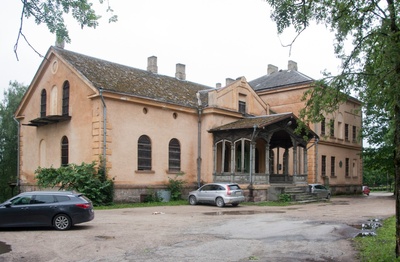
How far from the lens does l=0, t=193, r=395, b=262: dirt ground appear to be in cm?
985

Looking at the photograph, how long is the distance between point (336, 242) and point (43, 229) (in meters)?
9.58

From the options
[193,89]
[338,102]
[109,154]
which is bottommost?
[109,154]

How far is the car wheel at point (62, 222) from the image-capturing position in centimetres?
1395

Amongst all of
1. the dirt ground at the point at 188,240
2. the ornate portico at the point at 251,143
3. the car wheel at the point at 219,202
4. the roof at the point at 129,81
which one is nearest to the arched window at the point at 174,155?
the ornate portico at the point at 251,143

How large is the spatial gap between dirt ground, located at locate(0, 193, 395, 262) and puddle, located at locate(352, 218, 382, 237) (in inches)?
13.1

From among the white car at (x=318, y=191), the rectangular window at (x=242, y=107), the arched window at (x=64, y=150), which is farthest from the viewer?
the rectangular window at (x=242, y=107)

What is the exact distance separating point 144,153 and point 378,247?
18224mm

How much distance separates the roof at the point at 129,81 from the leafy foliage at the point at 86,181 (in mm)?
4860

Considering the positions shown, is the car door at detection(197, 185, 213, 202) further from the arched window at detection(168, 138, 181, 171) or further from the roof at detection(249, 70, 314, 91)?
the roof at detection(249, 70, 314, 91)

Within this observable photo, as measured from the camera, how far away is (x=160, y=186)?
27.1 m

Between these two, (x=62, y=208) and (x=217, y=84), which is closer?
(x=62, y=208)

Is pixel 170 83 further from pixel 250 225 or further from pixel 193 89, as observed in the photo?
pixel 250 225

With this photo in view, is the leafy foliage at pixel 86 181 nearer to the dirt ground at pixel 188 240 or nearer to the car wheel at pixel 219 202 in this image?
the dirt ground at pixel 188 240

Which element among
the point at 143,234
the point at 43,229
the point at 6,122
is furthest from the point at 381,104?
the point at 6,122
